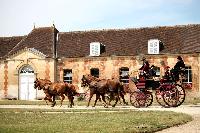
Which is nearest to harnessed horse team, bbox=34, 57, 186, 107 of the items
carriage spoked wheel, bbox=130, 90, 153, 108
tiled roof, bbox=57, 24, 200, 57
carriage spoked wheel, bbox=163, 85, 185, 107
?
carriage spoked wheel, bbox=130, 90, 153, 108

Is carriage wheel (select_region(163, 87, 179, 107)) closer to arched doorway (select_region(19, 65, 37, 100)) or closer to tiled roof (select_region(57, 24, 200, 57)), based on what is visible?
tiled roof (select_region(57, 24, 200, 57))

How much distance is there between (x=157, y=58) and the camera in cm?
3397

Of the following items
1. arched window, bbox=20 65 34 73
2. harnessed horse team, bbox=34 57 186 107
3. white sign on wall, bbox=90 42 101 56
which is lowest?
harnessed horse team, bbox=34 57 186 107

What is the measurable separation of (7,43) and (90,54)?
38.0ft

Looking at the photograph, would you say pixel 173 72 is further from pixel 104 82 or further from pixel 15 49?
pixel 15 49

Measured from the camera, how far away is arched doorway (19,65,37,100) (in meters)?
37.1

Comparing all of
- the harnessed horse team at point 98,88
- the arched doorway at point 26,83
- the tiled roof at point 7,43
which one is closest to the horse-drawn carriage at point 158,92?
the harnessed horse team at point 98,88

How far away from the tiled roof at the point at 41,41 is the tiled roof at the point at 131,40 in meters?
0.86

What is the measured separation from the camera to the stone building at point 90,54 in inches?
1329

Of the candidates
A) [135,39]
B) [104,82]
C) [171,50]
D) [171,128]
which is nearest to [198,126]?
[171,128]

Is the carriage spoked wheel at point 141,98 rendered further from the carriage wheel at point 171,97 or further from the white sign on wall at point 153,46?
the white sign on wall at point 153,46

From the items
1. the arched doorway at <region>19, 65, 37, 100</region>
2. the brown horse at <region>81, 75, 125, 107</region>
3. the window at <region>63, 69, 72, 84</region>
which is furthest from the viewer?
the arched doorway at <region>19, 65, 37, 100</region>

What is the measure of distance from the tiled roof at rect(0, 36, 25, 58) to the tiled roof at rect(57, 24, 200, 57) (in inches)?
227

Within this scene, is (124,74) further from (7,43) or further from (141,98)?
(141,98)
